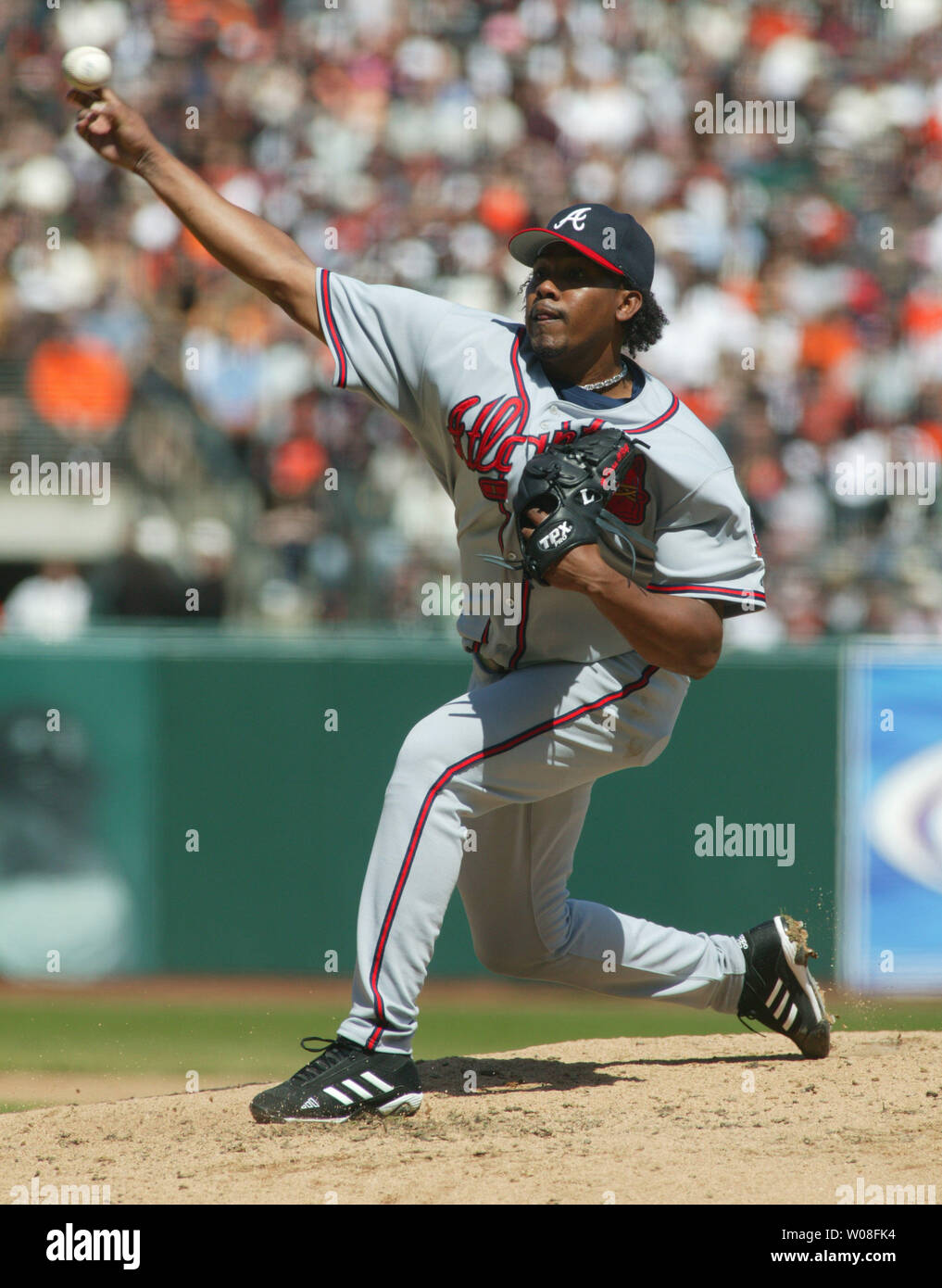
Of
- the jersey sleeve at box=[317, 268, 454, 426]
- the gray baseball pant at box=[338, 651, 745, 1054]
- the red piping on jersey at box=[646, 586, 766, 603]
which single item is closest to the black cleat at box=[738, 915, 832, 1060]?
the gray baseball pant at box=[338, 651, 745, 1054]

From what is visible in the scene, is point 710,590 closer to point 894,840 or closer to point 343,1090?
point 343,1090

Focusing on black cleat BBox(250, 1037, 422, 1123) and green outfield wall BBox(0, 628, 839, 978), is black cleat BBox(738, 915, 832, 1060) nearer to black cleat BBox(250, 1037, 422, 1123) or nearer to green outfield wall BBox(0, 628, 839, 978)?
black cleat BBox(250, 1037, 422, 1123)

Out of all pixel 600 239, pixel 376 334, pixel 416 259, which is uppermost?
pixel 416 259

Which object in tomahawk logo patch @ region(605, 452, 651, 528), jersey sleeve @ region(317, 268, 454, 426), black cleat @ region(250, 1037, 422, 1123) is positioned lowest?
black cleat @ region(250, 1037, 422, 1123)

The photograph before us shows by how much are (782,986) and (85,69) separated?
2.86 m

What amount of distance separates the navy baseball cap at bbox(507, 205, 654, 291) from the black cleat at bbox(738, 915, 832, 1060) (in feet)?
5.88

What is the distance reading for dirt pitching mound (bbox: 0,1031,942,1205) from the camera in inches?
115

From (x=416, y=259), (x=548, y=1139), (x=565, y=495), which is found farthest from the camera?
(x=416, y=259)

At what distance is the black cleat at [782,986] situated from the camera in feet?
13.4

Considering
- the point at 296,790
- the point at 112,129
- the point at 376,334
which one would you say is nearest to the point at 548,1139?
the point at 376,334

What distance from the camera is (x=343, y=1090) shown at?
10.9ft

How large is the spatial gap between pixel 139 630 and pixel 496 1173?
372 centimetres

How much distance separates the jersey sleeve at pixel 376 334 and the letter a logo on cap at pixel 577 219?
0.34 m

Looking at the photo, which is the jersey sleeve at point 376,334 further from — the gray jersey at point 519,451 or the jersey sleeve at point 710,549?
the jersey sleeve at point 710,549
